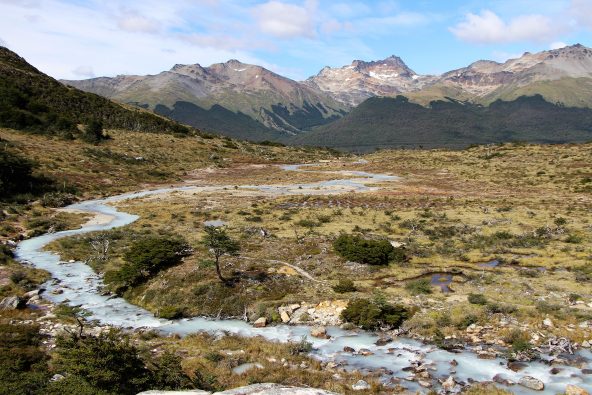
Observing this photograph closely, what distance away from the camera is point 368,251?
3166 cm

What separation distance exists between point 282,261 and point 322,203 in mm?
28999

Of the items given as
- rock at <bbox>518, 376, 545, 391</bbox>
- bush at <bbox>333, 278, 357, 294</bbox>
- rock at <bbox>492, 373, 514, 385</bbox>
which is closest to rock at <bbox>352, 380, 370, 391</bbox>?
rock at <bbox>492, 373, 514, 385</bbox>

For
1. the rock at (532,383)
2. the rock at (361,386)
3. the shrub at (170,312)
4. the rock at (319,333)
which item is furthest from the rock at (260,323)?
the rock at (532,383)

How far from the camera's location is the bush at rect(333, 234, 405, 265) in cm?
3144

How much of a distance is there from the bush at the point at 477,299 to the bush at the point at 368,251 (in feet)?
27.4

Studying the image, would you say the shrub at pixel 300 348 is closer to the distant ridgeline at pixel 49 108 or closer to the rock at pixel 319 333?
the rock at pixel 319 333

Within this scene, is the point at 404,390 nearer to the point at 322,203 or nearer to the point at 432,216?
the point at 432,216

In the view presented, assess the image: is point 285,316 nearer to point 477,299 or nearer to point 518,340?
point 477,299

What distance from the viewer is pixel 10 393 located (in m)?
13.0

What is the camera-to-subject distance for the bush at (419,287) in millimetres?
25766

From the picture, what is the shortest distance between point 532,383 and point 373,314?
7720 mm

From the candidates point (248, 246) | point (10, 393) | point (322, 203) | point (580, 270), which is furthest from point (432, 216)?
point (10, 393)

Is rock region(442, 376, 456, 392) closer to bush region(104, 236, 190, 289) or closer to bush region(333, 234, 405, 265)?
bush region(333, 234, 405, 265)

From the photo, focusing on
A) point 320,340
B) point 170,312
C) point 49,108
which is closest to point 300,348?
point 320,340
